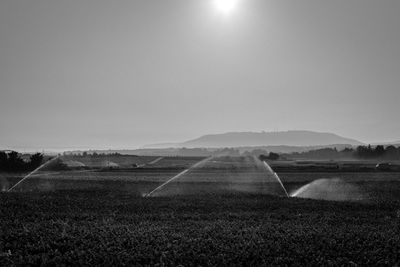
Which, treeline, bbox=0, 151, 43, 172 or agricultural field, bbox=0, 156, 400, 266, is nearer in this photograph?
agricultural field, bbox=0, 156, 400, 266

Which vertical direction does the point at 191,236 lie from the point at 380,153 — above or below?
above

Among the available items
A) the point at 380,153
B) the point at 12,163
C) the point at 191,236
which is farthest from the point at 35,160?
the point at 380,153

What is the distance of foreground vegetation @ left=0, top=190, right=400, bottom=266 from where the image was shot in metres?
13.2

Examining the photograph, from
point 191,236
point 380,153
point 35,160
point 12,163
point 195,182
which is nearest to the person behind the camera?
point 191,236

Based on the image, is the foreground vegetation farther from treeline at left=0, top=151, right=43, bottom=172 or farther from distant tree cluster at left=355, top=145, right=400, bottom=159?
distant tree cluster at left=355, top=145, right=400, bottom=159

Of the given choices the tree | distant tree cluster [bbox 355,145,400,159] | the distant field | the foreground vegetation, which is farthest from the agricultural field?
distant tree cluster [bbox 355,145,400,159]

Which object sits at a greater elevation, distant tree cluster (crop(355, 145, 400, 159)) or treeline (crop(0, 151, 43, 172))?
treeline (crop(0, 151, 43, 172))

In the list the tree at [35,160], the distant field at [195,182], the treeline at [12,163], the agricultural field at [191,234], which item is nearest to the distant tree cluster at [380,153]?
the distant field at [195,182]

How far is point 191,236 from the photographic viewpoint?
16.6 m

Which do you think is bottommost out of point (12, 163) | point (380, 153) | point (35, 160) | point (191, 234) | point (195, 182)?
point (380, 153)

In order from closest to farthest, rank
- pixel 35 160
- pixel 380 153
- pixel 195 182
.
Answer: pixel 195 182
pixel 35 160
pixel 380 153

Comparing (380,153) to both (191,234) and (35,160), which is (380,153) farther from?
(191,234)

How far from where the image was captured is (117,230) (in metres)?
17.4

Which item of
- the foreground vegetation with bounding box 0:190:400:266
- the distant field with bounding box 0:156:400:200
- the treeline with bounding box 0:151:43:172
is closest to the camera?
the foreground vegetation with bounding box 0:190:400:266
